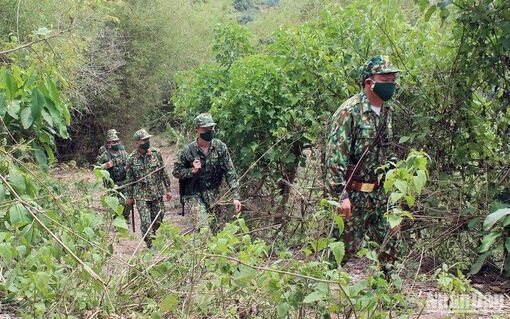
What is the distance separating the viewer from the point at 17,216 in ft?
9.62

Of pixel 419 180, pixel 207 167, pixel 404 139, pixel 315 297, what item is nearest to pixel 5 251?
pixel 315 297

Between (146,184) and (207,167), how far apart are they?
1.37m

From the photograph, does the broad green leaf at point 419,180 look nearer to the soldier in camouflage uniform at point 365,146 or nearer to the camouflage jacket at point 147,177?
the soldier in camouflage uniform at point 365,146

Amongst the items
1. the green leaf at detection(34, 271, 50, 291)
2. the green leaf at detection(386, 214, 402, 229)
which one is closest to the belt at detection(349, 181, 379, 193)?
the green leaf at detection(386, 214, 402, 229)

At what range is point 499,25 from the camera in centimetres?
512

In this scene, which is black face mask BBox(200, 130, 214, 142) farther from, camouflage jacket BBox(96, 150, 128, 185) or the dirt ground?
camouflage jacket BBox(96, 150, 128, 185)

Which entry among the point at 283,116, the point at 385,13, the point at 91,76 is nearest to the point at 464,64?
the point at 385,13

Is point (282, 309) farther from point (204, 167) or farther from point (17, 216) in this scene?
point (204, 167)

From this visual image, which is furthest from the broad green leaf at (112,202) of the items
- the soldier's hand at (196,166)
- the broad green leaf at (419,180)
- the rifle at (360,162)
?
the soldier's hand at (196,166)

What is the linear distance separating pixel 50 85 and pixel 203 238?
108 centimetres

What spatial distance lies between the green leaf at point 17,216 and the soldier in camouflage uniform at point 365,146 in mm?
2379

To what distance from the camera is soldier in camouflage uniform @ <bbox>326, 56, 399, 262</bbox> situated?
493cm

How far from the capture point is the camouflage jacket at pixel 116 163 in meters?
9.30

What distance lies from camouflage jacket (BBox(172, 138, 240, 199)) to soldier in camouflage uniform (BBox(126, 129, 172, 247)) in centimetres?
107
